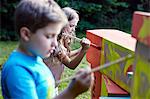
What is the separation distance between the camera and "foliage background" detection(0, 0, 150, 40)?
22.1 ft

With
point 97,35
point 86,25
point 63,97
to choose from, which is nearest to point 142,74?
point 63,97

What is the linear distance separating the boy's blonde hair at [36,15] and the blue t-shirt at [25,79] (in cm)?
10

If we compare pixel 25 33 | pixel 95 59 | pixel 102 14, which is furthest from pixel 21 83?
pixel 102 14

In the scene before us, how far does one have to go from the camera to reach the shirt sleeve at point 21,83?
3.60 feet

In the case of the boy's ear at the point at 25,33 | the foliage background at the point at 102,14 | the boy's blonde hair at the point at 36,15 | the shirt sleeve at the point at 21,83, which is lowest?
the foliage background at the point at 102,14

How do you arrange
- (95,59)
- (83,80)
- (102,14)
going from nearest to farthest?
(83,80) → (95,59) → (102,14)

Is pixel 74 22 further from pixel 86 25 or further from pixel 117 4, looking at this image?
pixel 117 4

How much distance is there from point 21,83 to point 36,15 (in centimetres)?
19

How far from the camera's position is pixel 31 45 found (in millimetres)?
1112

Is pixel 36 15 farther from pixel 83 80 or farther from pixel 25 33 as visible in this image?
pixel 83 80

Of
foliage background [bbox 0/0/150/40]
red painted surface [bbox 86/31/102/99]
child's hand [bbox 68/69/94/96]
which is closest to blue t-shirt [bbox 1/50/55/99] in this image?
child's hand [bbox 68/69/94/96]

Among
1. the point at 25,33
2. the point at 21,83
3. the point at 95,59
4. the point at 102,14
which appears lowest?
the point at 102,14

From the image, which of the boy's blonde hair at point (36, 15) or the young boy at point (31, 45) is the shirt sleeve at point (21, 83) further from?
the boy's blonde hair at point (36, 15)

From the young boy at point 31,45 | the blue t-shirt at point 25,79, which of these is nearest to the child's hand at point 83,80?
the young boy at point 31,45
